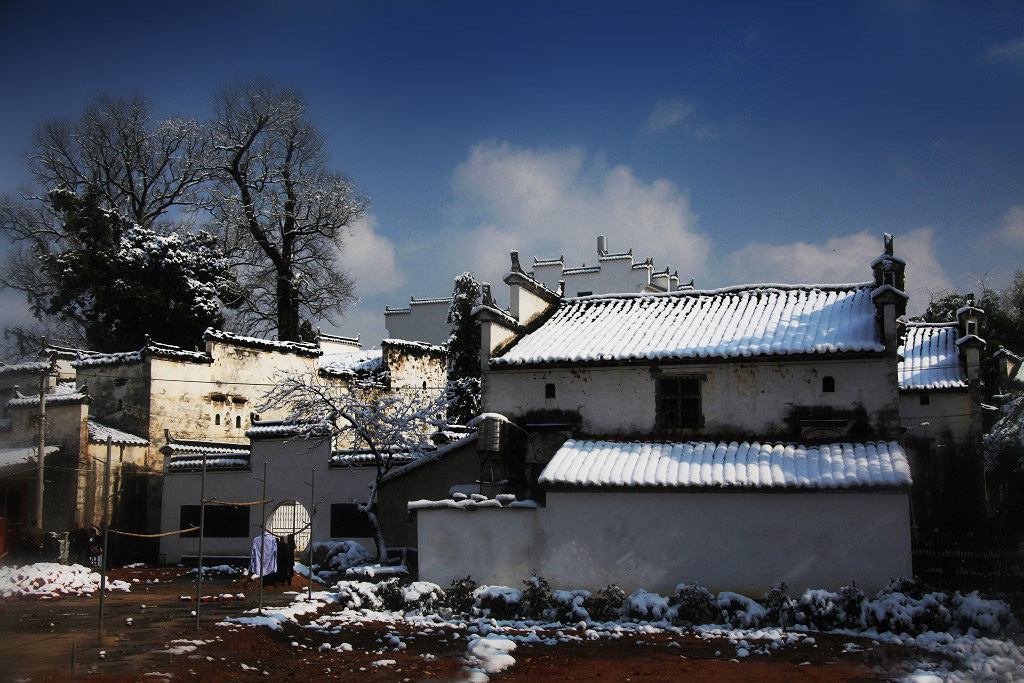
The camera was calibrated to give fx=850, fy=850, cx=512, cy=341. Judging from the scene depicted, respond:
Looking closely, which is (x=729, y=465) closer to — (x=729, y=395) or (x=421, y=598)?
(x=729, y=395)

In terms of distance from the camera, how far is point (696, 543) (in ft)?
54.7

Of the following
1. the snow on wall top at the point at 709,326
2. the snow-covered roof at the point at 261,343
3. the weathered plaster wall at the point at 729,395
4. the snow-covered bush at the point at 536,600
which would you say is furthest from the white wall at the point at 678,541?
the snow-covered roof at the point at 261,343

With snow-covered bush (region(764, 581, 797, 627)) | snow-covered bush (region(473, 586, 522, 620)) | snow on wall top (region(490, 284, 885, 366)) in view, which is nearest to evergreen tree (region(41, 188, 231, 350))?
snow on wall top (region(490, 284, 885, 366))

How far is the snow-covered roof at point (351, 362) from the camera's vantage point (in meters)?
A: 35.5

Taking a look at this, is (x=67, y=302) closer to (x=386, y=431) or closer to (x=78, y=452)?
(x=78, y=452)

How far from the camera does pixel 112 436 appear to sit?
27969 millimetres

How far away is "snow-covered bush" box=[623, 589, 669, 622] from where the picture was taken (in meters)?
15.7

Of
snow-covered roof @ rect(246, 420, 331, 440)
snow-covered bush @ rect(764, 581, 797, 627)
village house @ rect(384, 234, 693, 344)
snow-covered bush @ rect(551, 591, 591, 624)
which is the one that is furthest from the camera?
village house @ rect(384, 234, 693, 344)

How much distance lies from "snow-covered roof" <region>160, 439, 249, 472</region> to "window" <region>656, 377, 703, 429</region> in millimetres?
14299

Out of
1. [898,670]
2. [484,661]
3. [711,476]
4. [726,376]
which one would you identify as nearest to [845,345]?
[726,376]

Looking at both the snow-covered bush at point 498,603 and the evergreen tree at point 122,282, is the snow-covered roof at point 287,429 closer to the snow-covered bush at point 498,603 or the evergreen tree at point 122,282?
the evergreen tree at point 122,282

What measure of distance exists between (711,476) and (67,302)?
27907 mm

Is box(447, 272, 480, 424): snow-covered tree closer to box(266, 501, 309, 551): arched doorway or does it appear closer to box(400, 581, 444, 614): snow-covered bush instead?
box(266, 501, 309, 551): arched doorway

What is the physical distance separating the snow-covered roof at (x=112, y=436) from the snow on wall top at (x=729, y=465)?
16.5 m
